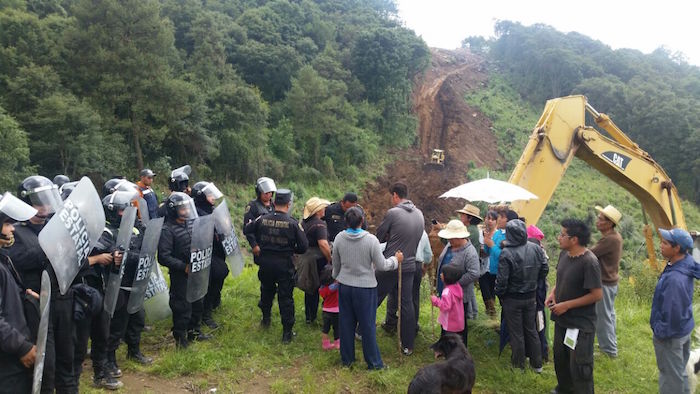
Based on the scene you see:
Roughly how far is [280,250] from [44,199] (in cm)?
241

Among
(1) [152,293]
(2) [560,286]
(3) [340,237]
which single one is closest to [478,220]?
(2) [560,286]

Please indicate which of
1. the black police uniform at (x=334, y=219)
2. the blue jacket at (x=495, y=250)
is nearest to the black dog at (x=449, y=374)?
the blue jacket at (x=495, y=250)

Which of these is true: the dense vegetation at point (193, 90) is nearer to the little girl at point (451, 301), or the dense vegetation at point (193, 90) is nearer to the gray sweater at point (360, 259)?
the gray sweater at point (360, 259)

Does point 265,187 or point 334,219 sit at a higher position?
point 265,187

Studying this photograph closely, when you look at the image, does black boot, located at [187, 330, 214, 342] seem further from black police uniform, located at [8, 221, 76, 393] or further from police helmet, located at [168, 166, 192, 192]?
police helmet, located at [168, 166, 192, 192]

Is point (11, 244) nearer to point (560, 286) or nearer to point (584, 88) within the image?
point (560, 286)

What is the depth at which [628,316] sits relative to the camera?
23.5 feet

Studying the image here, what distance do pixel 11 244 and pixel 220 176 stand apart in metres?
21.6

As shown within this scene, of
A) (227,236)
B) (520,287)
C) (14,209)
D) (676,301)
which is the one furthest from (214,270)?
(676,301)

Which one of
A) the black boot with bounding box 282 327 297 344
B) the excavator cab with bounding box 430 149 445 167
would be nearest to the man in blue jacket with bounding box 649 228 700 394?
the black boot with bounding box 282 327 297 344

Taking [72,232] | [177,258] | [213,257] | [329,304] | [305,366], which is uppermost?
[72,232]

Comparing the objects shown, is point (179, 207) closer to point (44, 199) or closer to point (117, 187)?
point (117, 187)

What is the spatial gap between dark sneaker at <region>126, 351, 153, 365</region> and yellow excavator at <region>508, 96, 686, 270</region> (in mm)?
5861

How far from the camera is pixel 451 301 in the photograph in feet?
15.8
